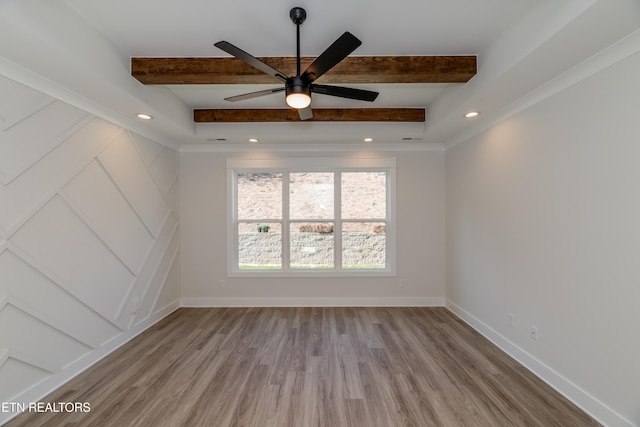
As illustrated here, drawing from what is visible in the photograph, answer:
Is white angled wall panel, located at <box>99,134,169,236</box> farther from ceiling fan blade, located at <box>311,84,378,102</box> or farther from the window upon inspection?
ceiling fan blade, located at <box>311,84,378,102</box>

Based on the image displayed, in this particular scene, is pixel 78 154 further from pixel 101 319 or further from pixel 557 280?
pixel 557 280

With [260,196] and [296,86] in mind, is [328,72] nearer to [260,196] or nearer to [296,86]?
[296,86]

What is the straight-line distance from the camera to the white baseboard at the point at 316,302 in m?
4.20

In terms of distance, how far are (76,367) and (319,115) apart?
358 cm

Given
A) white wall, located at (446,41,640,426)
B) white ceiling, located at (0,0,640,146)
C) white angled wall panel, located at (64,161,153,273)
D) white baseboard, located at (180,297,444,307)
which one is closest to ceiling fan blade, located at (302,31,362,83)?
white ceiling, located at (0,0,640,146)

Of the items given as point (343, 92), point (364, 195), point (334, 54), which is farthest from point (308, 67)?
point (364, 195)

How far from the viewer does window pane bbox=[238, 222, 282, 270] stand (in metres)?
4.37

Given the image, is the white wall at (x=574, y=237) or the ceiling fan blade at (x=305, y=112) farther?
the ceiling fan blade at (x=305, y=112)

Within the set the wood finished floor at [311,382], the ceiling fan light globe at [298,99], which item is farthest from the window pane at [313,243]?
the ceiling fan light globe at [298,99]

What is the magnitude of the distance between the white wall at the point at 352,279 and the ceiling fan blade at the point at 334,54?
8.12 ft

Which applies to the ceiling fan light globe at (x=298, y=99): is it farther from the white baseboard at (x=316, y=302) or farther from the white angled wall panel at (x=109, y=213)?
the white baseboard at (x=316, y=302)

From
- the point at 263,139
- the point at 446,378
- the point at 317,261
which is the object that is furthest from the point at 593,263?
the point at 263,139

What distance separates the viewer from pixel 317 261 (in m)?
4.38

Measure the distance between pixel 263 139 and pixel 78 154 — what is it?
205 centimetres
